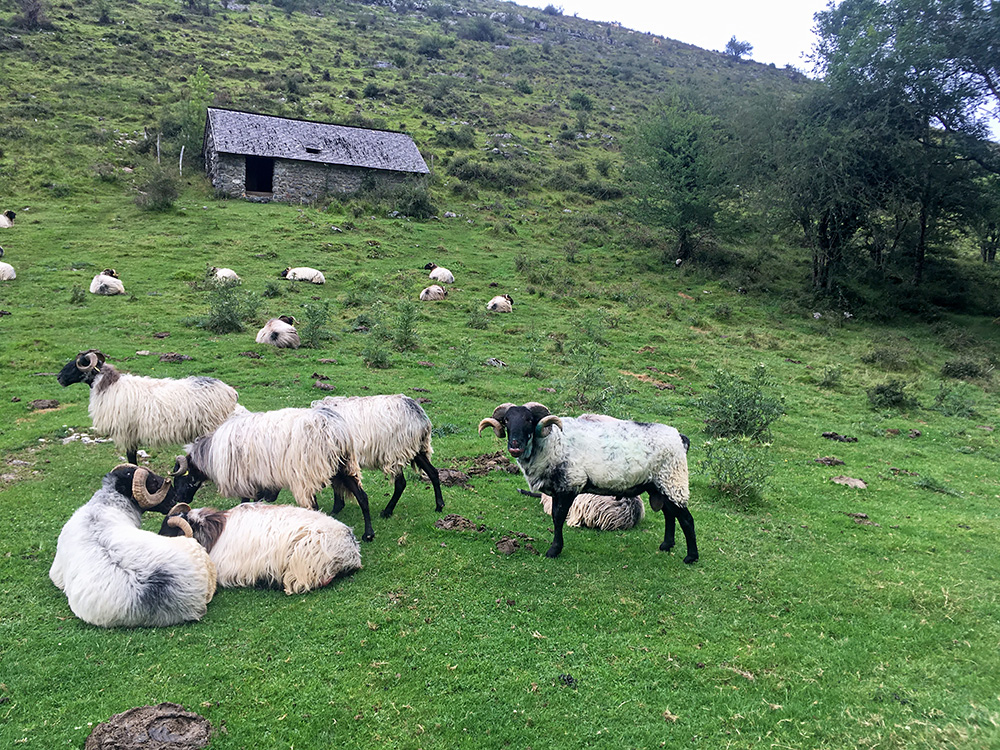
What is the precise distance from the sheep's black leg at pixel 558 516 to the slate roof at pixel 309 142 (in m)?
32.8

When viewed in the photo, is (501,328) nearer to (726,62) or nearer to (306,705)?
(306,705)

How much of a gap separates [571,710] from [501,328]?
631 inches

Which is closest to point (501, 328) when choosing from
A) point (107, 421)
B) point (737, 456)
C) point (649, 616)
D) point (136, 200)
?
point (737, 456)

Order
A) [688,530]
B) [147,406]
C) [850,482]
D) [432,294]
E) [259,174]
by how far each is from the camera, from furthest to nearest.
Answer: [259,174], [432,294], [850,482], [147,406], [688,530]

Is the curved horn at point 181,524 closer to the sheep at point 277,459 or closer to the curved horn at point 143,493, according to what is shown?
the curved horn at point 143,493

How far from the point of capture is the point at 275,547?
659cm

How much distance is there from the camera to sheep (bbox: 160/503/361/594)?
6.55m

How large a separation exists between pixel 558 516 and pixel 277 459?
12.4 ft

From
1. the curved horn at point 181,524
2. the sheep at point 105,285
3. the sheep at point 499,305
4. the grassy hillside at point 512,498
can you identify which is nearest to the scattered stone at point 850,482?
the grassy hillside at point 512,498

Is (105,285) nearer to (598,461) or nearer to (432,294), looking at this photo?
(432,294)

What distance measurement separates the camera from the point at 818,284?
2922 cm

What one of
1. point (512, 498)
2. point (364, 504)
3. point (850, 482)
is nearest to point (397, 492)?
point (364, 504)

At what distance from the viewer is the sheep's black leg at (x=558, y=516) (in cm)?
744

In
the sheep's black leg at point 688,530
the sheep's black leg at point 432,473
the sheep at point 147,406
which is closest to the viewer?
the sheep's black leg at point 688,530
